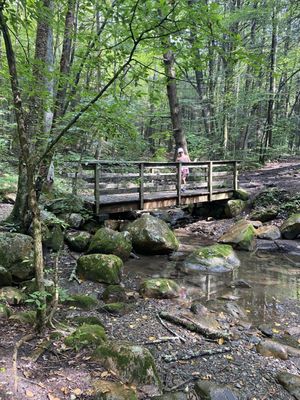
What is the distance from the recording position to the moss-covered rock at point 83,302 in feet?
17.3

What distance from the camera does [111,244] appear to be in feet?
25.4

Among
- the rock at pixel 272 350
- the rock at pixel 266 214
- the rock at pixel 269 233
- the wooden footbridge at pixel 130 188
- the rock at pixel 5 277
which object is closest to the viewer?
the rock at pixel 272 350

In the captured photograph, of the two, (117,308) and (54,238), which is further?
(54,238)

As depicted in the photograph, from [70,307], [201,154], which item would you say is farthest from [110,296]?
[201,154]

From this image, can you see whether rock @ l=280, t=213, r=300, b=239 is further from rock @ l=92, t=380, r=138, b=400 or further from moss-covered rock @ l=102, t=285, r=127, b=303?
rock @ l=92, t=380, r=138, b=400

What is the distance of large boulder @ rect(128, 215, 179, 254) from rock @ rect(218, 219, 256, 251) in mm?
2085

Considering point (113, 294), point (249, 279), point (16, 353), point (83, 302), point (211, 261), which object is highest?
point (16, 353)

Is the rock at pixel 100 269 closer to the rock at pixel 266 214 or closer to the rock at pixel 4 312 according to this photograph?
the rock at pixel 4 312

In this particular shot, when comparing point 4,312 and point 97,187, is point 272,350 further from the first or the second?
point 97,187

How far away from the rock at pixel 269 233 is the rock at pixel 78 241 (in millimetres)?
5581

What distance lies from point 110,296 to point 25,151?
322 centimetres

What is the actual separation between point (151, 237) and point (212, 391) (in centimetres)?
533

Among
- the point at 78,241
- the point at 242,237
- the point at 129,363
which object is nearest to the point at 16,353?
the point at 129,363

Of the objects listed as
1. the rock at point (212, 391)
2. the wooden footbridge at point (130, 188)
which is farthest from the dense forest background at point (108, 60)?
the rock at point (212, 391)
